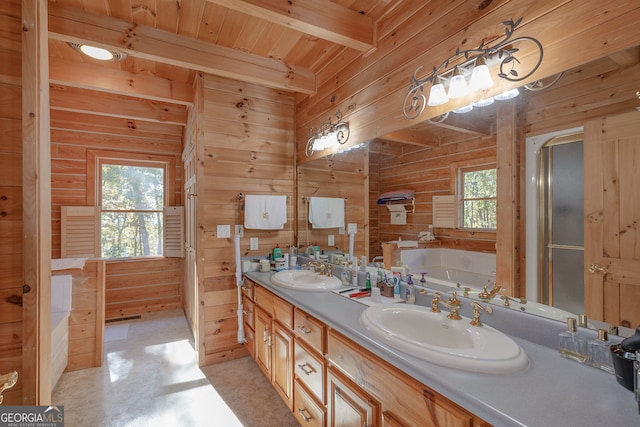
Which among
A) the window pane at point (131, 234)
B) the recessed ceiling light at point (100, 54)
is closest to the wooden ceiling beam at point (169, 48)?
the recessed ceiling light at point (100, 54)

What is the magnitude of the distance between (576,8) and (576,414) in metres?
1.27

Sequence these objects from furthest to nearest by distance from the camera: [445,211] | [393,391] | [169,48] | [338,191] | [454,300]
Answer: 1. [338,191]
2. [169,48]
3. [445,211]
4. [454,300]
5. [393,391]

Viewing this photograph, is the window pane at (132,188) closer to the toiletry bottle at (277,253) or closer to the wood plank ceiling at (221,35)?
the wood plank ceiling at (221,35)

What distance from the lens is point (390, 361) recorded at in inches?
40.4

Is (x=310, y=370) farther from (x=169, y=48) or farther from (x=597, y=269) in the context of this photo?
(x=169, y=48)

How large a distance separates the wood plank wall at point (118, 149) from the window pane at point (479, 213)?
3.44m

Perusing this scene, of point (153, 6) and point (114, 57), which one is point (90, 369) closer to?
point (114, 57)

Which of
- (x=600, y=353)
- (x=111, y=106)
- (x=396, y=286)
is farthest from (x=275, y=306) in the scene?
(x=111, y=106)

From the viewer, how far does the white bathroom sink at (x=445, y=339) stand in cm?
90

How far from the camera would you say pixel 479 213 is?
53.7 inches

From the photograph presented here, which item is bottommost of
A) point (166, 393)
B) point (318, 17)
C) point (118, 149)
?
point (166, 393)

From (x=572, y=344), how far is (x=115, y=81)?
11.8ft

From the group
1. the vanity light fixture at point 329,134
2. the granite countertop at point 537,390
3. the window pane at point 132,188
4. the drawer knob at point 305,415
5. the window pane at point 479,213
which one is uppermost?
the vanity light fixture at point 329,134

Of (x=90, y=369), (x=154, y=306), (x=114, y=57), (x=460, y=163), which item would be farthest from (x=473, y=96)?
(x=154, y=306)
